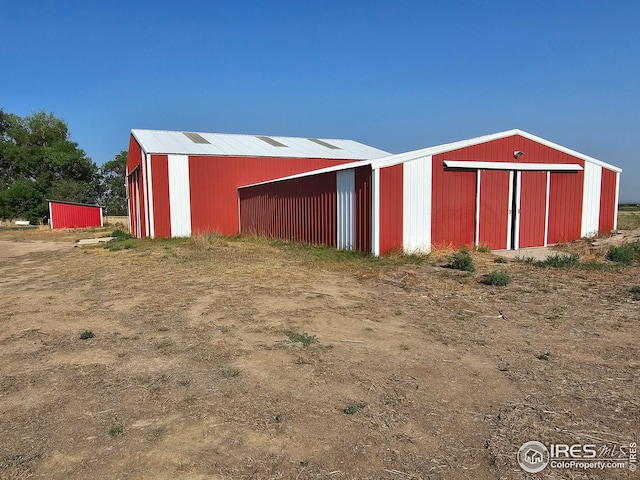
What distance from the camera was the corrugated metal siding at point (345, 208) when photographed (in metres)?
11.5

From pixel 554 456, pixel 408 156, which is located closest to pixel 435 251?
pixel 408 156

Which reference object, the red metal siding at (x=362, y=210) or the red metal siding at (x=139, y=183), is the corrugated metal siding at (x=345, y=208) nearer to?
the red metal siding at (x=362, y=210)

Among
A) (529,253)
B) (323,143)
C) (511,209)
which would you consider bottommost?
(529,253)

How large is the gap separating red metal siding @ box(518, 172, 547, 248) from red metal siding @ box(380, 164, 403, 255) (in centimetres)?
418

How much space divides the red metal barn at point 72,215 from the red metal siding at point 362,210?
97.7 ft

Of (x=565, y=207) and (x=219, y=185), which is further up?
(x=219, y=185)

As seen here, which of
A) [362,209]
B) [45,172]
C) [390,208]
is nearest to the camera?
[390,208]

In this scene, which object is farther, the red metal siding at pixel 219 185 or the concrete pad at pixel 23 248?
the red metal siding at pixel 219 185

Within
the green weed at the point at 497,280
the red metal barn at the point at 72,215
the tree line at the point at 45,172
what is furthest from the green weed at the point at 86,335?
the tree line at the point at 45,172

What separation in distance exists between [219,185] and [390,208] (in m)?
11.0

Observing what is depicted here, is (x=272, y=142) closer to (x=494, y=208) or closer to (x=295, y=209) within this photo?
(x=295, y=209)

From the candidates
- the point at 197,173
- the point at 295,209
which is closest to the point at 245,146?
the point at 197,173

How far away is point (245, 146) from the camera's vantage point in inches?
868

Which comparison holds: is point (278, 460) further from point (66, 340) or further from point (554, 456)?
point (66, 340)
